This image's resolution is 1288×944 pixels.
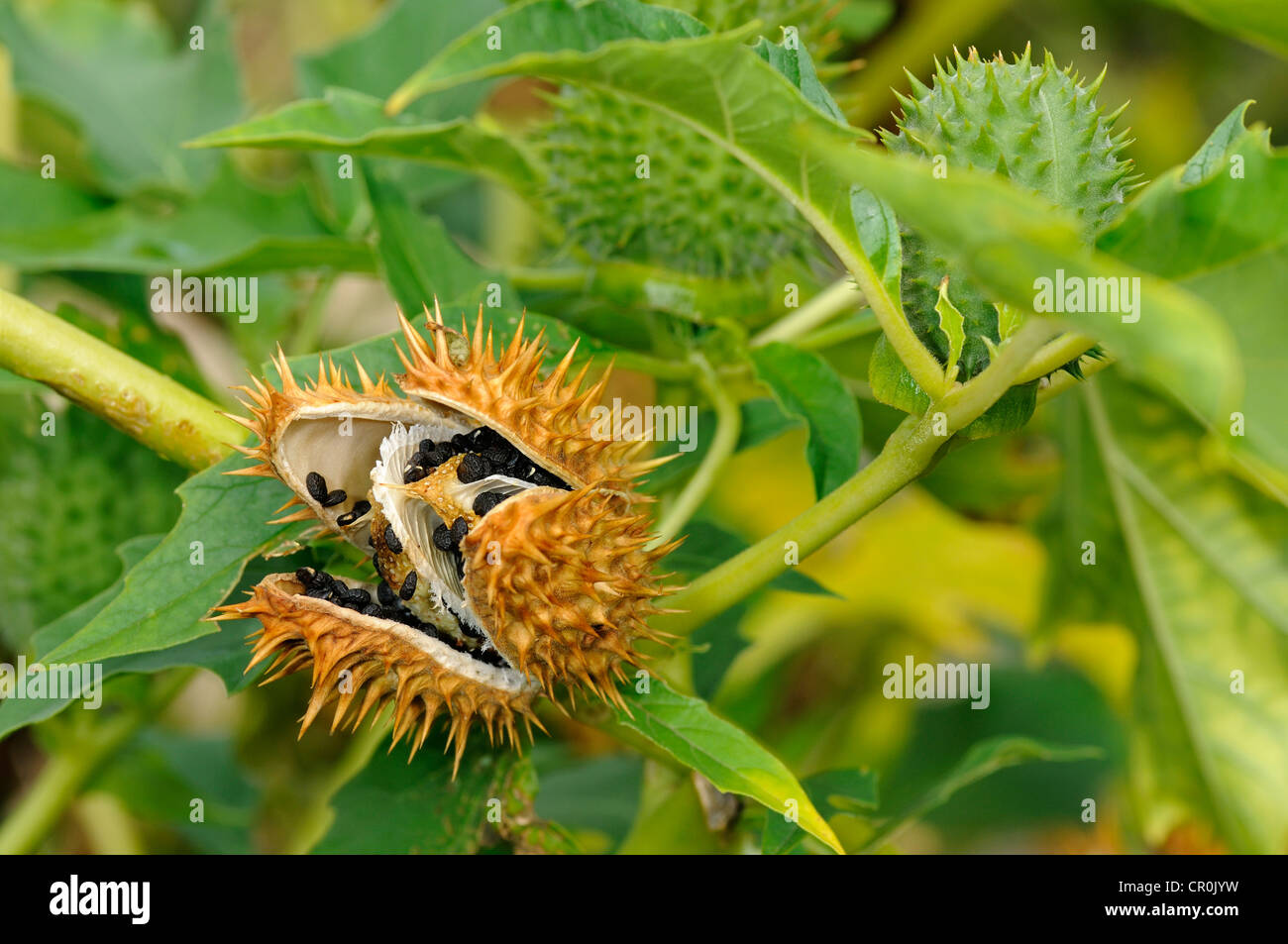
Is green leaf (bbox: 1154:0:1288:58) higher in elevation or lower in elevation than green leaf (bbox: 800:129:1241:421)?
higher

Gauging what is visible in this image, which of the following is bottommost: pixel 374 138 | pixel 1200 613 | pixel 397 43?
pixel 1200 613

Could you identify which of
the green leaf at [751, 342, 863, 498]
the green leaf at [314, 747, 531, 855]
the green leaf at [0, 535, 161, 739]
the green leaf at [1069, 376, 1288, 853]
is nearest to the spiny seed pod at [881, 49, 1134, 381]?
the green leaf at [751, 342, 863, 498]

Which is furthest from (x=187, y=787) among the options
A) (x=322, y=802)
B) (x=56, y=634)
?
(x=56, y=634)

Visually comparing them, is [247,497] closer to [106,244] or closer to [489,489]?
[489,489]

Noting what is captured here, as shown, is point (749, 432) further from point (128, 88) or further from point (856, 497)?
point (128, 88)

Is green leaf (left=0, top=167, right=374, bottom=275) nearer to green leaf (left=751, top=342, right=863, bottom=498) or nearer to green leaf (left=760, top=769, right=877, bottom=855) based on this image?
green leaf (left=751, top=342, right=863, bottom=498)

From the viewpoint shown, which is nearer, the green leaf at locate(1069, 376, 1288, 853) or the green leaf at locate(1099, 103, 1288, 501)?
the green leaf at locate(1099, 103, 1288, 501)
